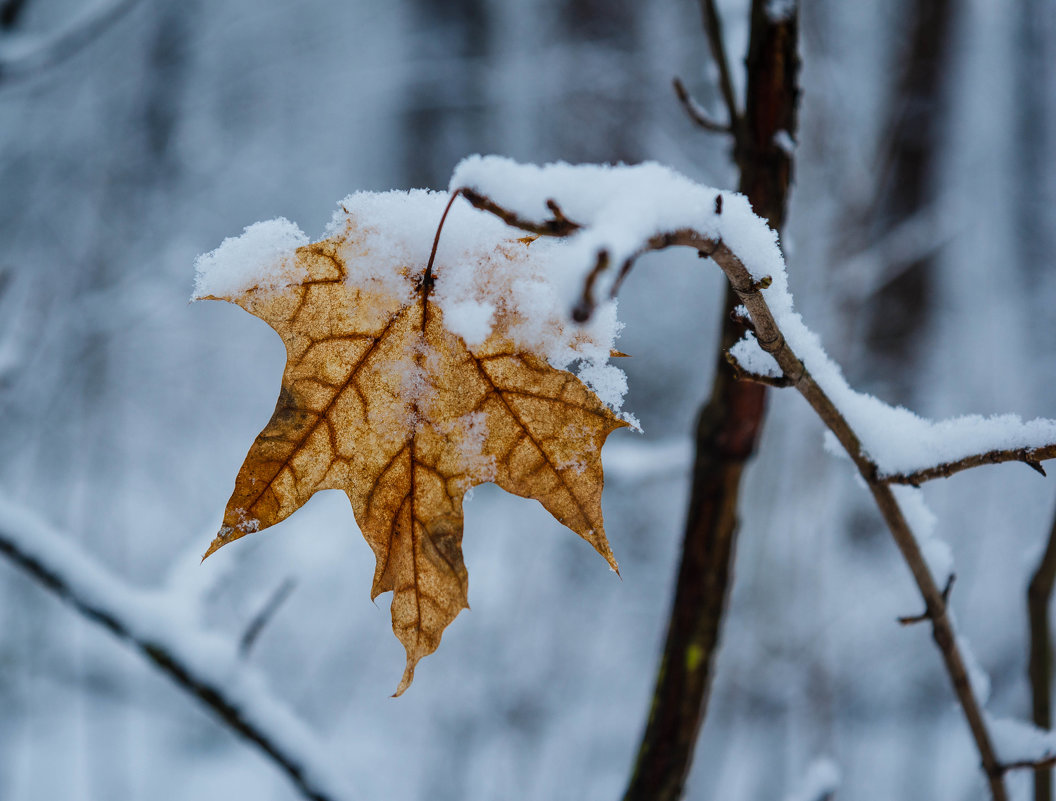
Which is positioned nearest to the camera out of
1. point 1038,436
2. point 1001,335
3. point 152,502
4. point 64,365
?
point 1038,436

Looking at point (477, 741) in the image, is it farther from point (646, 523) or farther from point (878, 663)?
point (878, 663)

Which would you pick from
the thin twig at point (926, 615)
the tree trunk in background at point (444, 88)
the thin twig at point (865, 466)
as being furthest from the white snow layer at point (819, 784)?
the tree trunk in background at point (444, 88)

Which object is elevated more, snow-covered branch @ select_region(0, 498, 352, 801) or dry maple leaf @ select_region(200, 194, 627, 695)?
dry maple leaf @ select_region(200, 194, 627, 695)

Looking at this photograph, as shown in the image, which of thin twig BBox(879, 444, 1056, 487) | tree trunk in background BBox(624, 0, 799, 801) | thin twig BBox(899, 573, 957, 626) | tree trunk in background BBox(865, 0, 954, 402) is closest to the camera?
thin twig BBox(879, 444, 1056, 487)

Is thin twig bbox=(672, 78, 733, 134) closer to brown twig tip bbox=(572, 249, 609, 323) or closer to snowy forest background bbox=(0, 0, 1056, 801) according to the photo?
brown twig tip bbox=(572, 249, 609, 323)

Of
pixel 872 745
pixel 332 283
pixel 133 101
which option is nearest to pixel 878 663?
pixel 872 745

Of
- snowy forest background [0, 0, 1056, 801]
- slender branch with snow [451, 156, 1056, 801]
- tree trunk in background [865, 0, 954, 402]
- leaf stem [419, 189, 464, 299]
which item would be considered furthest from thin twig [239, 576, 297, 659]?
tree trunk in background [865, 0, 954, 402]
